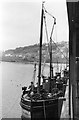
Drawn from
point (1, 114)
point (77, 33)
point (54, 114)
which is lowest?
point (1, 114)

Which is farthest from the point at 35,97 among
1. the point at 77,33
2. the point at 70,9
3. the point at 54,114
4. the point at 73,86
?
the point at 70,9

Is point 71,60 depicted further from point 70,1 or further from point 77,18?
point 70,1

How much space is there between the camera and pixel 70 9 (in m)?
1.79

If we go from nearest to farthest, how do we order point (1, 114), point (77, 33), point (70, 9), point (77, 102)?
point (70, 9)
point (77, 33)
point (77, 102)
point (1, 114)

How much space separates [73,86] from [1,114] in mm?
7188

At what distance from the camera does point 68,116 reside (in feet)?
6.80

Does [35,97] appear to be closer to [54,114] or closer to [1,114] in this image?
[54,114]

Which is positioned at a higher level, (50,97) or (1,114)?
(50,97)

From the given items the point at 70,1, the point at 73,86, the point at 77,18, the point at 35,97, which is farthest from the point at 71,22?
the point at 35,97

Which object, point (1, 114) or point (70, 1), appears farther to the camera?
point (1, 114)

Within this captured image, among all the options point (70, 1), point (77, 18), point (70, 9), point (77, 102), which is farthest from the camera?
point (77, 102)

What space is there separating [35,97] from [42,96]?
235 millimetres

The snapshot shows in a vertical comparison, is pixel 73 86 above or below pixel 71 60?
below

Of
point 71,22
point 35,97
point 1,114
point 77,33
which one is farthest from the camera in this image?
point 1,114
